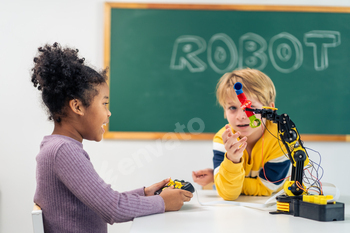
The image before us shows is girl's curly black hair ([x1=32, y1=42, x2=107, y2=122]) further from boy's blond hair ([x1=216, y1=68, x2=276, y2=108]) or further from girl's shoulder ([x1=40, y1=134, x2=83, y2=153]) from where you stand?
boy's blond hair ([x1=216, y1=68, x2=276, y2=108])

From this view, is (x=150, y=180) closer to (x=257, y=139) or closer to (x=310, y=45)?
(x=257, y=139)

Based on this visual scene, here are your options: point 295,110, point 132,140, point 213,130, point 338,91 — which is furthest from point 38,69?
point 338,91

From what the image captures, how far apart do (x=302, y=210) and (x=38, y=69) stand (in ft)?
2.85

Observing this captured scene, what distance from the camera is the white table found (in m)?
0.74

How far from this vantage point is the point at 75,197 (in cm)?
90

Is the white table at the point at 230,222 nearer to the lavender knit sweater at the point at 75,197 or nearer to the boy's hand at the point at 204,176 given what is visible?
the lavender knit sweater at the point at 75,197

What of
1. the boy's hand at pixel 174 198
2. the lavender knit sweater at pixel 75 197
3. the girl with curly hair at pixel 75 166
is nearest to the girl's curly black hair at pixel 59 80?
the girl with curly hair at pixel 75 166

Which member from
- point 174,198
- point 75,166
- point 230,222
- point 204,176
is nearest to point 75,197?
point 75,166

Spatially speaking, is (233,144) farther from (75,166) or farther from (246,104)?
(75,166)

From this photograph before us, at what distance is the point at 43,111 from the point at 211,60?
129 centimetres

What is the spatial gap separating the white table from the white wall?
1406mm

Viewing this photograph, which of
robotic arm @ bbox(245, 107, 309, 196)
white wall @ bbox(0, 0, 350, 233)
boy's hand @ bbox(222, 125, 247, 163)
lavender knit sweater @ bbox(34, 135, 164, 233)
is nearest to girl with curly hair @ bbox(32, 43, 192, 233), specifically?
lavender knit sweater @ bbox(34, 135, 164, 233)

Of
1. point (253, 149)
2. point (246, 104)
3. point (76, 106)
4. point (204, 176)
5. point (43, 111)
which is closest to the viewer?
point (246, 104)

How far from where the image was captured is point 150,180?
2.36 m
